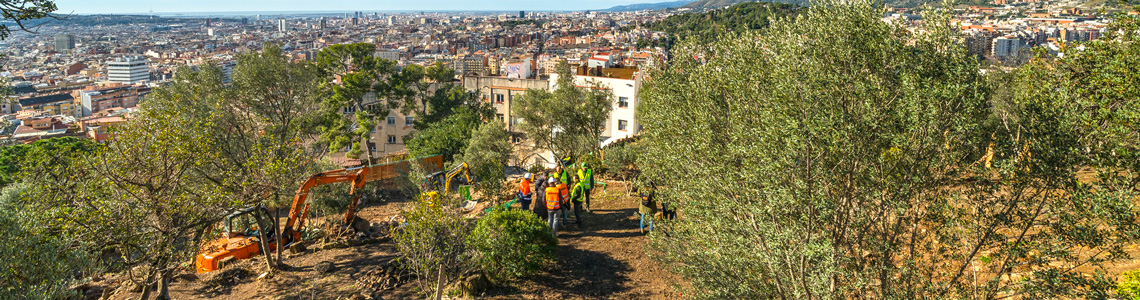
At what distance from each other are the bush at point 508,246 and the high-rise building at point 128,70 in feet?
585

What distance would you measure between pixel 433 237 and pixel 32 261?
390 cm

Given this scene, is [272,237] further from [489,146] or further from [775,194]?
[775,194]

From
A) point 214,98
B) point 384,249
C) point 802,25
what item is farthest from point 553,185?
point 214,98

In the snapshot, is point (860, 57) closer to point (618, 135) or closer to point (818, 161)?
point (818, 161)

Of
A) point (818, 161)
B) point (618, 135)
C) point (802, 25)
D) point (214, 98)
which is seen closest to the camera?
point (818, 161)

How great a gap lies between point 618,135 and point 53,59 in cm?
21651

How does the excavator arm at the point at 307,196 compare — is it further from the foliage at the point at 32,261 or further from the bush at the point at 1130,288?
the bush at the point at 1130,288

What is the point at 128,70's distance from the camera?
521ft

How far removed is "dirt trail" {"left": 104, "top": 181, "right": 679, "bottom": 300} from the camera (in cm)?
1040

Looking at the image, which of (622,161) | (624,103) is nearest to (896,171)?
(622,161)

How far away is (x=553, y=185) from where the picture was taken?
12.4 m

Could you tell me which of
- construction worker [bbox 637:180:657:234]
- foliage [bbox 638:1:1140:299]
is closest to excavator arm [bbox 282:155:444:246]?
construction worker [bbox 637:180:657:234]

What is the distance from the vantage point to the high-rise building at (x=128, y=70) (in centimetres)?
15650

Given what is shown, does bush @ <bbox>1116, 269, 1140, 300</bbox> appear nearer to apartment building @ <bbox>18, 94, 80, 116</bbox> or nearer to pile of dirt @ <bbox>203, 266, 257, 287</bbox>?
pile of dirt @ <bbox>203, 266, 257, 287</bbox>
